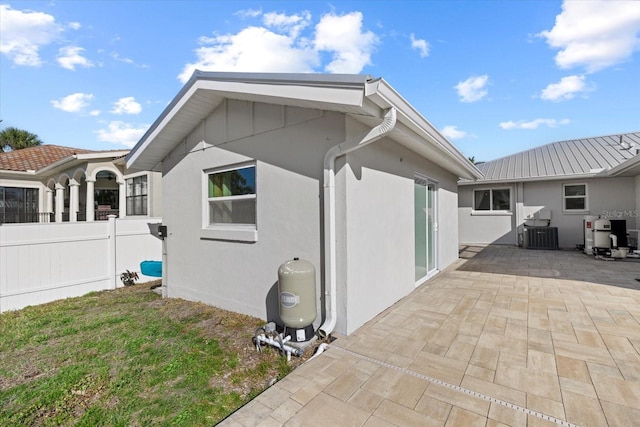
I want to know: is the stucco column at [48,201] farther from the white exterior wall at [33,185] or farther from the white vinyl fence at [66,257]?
the white vinyl fence at [66,257]

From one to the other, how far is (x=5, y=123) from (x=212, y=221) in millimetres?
29693

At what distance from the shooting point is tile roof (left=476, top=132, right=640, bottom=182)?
11.5 m

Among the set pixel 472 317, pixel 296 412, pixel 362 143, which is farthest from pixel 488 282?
pixel 296 412

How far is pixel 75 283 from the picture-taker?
6492 mm

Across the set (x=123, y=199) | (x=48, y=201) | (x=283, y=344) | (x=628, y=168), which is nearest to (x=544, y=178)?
(x=628, y=168)

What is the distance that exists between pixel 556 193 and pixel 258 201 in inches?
495

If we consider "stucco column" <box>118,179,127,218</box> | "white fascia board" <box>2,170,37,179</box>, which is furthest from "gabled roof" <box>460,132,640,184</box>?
"white fascia board" <box>2,170,37,179</box>

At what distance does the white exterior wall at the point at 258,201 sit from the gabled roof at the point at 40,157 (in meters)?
7.31

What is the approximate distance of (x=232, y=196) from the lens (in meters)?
4.94

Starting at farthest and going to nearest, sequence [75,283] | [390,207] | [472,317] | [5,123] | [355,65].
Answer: [5,123]
[355,65]
[75,283]
[390,207]
[472,317]

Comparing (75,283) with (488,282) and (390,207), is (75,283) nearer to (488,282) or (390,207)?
(390,207)

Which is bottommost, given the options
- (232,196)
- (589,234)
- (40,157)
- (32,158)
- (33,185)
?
(589,234)

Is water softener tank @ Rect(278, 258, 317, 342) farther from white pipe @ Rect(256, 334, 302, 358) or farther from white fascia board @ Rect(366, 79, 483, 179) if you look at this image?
white fascia board @ Rect(366, 79, 483, 179)

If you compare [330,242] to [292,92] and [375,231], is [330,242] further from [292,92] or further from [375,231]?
[292,92]
